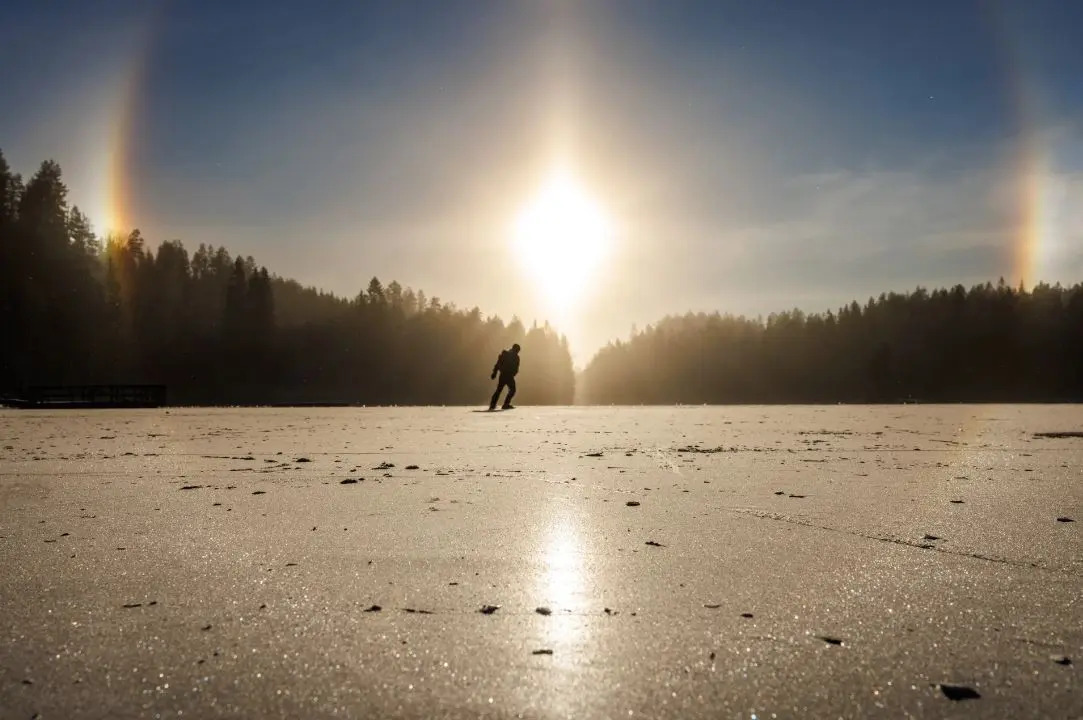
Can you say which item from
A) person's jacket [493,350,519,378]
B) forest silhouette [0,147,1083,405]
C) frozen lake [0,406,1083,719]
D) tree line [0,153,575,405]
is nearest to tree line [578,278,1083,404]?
forest silhouette [0,147,1083,405]

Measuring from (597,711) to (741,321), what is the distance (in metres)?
190

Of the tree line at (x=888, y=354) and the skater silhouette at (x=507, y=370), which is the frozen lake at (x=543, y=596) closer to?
the skater silhouette at (x=507, y=370)

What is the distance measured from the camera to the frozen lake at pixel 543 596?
1.48 m

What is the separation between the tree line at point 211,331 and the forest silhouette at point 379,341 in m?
0.25

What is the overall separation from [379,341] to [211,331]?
3130 centimetres

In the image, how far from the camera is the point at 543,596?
7.24 ft

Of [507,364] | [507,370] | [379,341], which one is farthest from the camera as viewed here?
[379,341]

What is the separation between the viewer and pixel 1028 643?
174 cm

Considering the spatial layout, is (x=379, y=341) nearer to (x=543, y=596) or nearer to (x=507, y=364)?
(x=507, y=364)

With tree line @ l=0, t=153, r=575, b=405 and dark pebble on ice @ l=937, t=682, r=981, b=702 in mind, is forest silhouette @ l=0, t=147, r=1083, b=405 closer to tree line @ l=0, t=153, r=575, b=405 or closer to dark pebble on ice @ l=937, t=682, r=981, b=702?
tree line @ l=0, t=153, r=575, b=405

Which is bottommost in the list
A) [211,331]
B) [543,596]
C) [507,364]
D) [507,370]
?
[543,596]

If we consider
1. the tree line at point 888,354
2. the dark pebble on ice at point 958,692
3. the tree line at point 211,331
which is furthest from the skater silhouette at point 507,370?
the tree line at point 888,354

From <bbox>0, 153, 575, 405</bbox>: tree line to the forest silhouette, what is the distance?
0.25 metres

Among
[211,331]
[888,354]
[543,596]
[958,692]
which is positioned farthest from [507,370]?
[888,354]
